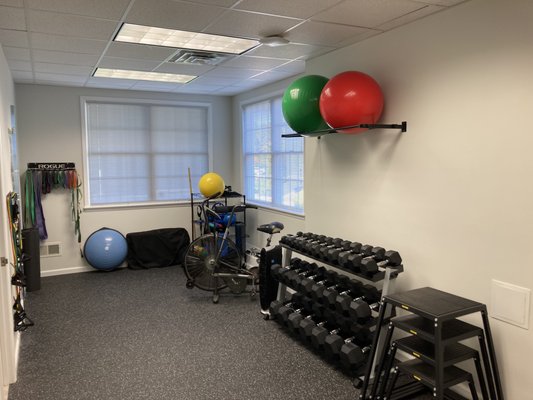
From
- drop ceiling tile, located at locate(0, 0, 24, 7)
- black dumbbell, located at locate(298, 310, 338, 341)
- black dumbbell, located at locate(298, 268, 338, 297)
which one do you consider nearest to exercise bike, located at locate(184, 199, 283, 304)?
black dumbbell, located at locate(298, 268, 338, 297)

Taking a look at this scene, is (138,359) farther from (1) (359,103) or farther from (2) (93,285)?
(1) (359,103)

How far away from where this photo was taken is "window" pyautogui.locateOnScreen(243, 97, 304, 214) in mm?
5105

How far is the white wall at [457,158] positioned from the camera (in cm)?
226

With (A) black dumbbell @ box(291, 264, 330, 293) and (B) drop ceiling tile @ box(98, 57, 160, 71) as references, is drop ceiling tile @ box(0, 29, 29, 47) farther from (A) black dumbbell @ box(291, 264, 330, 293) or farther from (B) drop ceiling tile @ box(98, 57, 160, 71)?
(A) black dumbbell @ box(291, 264, 330, 293)

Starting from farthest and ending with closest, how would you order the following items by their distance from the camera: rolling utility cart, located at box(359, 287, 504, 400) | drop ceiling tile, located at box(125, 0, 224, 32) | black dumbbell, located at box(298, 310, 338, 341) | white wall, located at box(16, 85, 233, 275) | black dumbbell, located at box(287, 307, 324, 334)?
1. white wall, located at box(16, 85, 233, 275)
2. black dumbbell, located at box(287, 307, 324, 334)
3. black dumbbell, located at box(298, 310, 338, 341)
4. drop ceiling tile, located at box(125, 0, 224, 32)
5. rolling utility cart, located at box(359, 287, 504, 400)

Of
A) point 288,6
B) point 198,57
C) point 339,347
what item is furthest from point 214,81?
point 339,347

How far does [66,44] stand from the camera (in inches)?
133

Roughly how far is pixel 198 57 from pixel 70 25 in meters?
1.26

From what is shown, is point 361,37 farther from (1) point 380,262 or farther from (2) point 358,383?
(2) point 358,383

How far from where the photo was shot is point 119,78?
4.99 m

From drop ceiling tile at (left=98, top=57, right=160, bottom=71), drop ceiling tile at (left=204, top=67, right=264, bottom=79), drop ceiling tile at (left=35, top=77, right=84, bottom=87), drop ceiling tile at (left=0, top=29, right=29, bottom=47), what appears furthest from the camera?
drop ceiling tile at (left=35, top=77, right=84, bottom=87)

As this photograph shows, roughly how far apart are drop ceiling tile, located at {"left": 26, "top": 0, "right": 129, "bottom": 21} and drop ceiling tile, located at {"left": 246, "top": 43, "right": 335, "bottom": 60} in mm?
1328

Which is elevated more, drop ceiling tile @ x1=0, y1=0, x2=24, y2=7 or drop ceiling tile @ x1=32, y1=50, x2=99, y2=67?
drop ceiling tile @ x1=32, y1=50, x2=99, y2=67

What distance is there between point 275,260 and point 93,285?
8.18 ft
